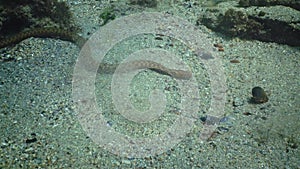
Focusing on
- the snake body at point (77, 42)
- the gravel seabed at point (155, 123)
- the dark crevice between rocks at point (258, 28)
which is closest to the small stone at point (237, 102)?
the gravel seabed at point (155, 123)

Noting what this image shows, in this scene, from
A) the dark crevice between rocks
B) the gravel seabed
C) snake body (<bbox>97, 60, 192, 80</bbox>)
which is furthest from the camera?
the dark crevice between rocks

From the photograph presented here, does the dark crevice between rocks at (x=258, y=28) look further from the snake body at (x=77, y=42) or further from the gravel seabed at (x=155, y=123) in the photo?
the snake body at (x=77, y=42)

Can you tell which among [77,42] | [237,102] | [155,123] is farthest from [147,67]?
[237,102]

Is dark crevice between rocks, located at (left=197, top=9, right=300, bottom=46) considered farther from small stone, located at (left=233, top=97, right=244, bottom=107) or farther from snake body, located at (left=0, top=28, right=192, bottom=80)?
small stone, located at (left=233, top=97, right=244, bottom=107)

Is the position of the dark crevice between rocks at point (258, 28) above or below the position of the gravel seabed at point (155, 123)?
above

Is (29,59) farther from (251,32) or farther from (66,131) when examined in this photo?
(251,32)

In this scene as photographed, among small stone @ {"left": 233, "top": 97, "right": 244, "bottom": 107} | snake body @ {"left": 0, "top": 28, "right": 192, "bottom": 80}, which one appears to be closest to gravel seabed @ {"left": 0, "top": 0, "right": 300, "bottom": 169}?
small stone @ {"left": 233, "top": 97, "right": 244, "bottom": 107}

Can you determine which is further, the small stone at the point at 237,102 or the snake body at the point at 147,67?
the snake body at the point at 147,67
